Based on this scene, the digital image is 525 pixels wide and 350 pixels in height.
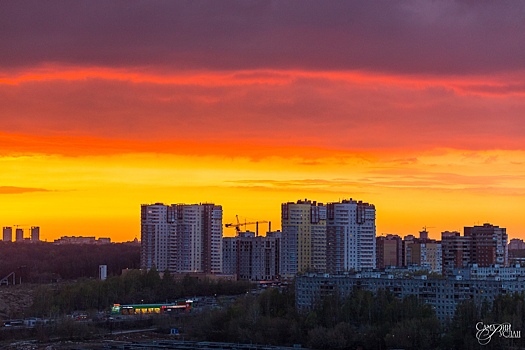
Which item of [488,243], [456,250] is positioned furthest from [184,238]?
[488,243]

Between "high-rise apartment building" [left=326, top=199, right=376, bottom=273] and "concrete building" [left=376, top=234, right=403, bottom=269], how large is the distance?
9.43 feet

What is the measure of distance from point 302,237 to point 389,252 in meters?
4.23

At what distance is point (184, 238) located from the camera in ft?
158

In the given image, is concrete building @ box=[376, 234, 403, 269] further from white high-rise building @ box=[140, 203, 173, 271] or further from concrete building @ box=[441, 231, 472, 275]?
white high-rise building @ box=[140, 203, 173, 271]

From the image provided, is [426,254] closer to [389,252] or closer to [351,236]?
[389,252]

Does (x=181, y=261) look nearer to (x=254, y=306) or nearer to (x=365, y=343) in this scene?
(x=254, y=306)

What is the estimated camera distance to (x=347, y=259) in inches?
1740

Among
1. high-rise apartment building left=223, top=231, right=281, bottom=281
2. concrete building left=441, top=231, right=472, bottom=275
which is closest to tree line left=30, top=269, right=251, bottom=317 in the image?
high-rise apartment building left=223, top=231, right=281, bottom=281

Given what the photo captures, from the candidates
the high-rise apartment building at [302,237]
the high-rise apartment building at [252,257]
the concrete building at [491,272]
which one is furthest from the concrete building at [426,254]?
the concrete building at [491,272]

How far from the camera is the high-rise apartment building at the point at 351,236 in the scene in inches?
1737

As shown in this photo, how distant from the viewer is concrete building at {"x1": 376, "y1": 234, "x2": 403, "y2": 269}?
4747 centimetres

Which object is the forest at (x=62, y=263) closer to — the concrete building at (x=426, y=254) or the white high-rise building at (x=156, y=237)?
the white high-rise building at (x=156, y=237)

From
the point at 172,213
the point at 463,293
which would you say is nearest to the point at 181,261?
the point at 172,213

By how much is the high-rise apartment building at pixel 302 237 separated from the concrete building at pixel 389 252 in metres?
3.12
